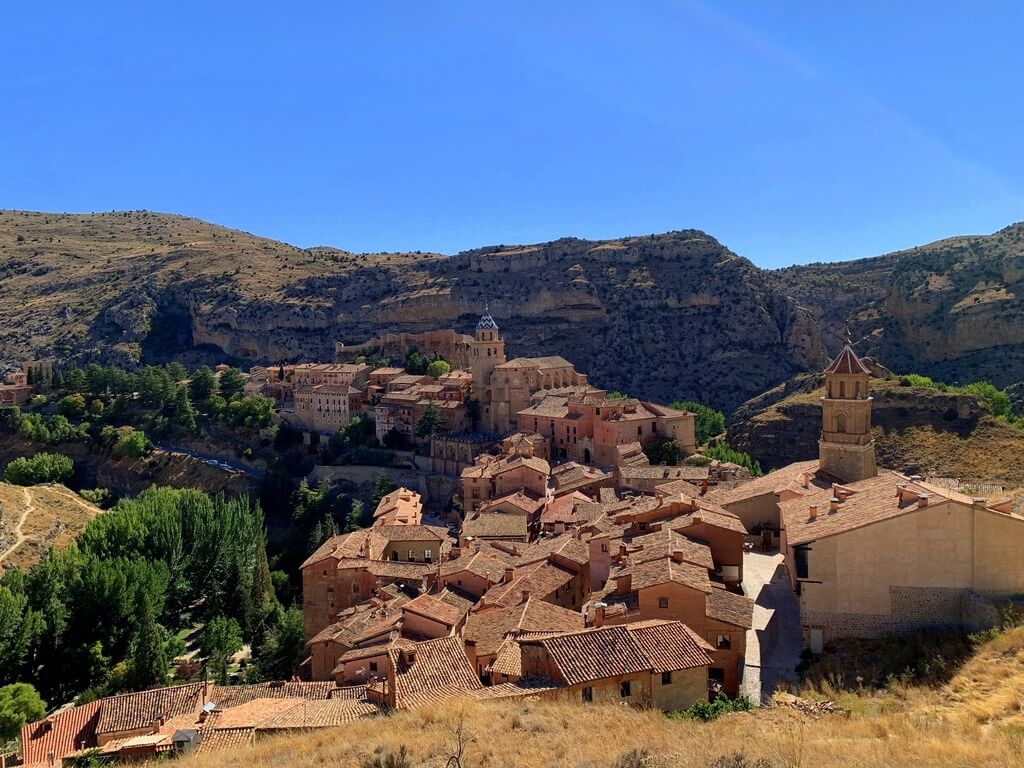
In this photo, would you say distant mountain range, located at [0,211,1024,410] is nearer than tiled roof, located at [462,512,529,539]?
No

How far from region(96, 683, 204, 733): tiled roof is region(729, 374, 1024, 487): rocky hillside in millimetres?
35091

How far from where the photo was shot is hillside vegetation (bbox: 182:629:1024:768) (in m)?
9.91

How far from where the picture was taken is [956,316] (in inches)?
2813

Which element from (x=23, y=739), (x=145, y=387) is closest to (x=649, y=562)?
(x=23, y=739)

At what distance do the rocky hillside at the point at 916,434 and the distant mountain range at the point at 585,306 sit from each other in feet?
67.1

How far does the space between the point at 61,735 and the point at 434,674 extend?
11.3m

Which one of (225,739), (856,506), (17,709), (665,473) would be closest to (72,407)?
(17,709)

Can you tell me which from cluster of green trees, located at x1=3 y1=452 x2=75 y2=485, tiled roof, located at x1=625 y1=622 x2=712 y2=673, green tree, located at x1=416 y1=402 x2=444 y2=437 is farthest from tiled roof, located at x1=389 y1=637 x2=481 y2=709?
cluster of green trees, located at x1=3 y1=452 x2=75 y2=485

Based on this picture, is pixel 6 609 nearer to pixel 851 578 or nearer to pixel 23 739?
pixel 23 739

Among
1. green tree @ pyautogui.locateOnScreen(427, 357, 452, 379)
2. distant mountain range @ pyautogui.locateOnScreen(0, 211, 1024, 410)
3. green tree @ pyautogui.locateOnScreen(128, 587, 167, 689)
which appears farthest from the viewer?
distant mountain range @ pyautogui.locateOnScreen(0, 211, 1024, 410)

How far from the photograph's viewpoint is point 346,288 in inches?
4281

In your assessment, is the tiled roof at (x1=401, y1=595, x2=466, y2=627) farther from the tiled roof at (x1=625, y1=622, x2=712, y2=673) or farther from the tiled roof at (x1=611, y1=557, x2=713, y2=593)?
the tiled roof at (x1=625, y1=622, x2=712, y2=673)

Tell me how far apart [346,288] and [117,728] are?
305ft

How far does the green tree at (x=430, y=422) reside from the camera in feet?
186
